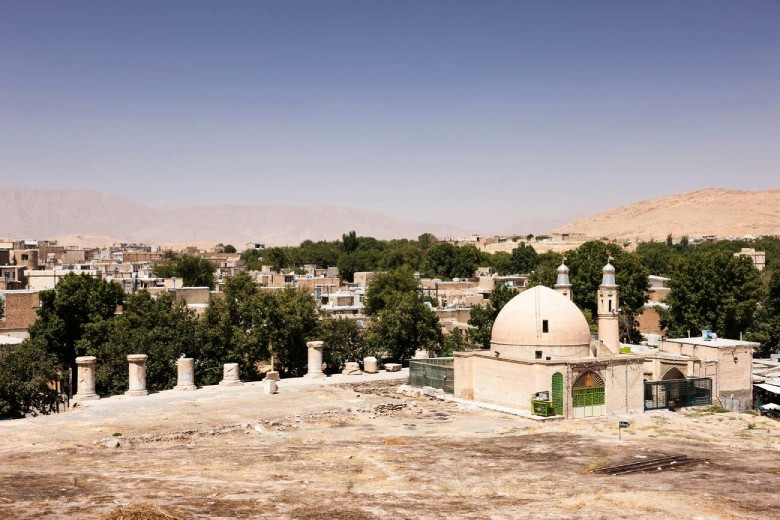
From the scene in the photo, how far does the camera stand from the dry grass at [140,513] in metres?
13.6

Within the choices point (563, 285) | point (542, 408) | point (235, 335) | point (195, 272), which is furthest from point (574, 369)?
point (195, 272)

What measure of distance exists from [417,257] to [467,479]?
89.7 metres

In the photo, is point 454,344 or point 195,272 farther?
point 195,272

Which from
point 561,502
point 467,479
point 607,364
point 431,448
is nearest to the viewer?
point 561,502

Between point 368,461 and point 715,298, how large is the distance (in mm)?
32232

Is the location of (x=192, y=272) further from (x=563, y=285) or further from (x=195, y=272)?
(x=563, y=285)

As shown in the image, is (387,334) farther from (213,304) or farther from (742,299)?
(742,299)

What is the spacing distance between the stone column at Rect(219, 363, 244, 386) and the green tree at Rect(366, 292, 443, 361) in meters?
8.15

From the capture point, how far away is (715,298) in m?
46.0

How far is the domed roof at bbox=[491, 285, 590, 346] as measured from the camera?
28.6 m

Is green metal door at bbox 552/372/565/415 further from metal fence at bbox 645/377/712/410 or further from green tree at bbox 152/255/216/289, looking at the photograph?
green tree at bbox 152/255/216/289

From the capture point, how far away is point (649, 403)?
1150 inches

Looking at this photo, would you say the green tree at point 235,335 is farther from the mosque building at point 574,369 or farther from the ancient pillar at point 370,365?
the mosque building at point 574,369

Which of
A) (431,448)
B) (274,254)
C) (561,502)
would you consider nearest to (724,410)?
(431,448)
